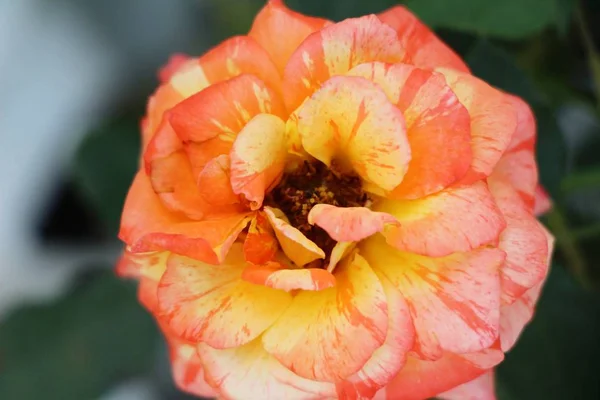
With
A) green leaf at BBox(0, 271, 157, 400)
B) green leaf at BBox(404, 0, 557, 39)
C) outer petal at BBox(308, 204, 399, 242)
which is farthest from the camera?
green leaf at BBox(0, 271, 157, 400)

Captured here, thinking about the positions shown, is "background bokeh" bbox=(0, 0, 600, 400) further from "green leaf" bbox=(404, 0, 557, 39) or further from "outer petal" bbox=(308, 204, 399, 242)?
"outer petal" bbox=(308, 204, 399, 242)

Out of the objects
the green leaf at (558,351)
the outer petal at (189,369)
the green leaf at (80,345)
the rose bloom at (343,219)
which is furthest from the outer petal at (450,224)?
the green leaf at (80,345)

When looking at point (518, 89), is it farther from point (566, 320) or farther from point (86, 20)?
point (86, 20)

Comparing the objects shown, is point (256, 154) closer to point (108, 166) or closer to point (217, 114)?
point (217, 114)

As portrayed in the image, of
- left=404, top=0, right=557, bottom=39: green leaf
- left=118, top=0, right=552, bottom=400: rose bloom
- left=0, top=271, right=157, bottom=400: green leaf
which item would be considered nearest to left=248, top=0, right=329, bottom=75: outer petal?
left=118, top=0, right=552, bottom=400: rose bloom

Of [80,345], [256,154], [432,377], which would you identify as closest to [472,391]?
[432,377]

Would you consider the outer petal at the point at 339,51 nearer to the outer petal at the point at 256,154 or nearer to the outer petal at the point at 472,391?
the outer petal at the point at 256,154

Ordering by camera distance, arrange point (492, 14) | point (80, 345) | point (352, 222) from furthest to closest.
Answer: point (80, 345), point (492, 14), point (352, 222)
